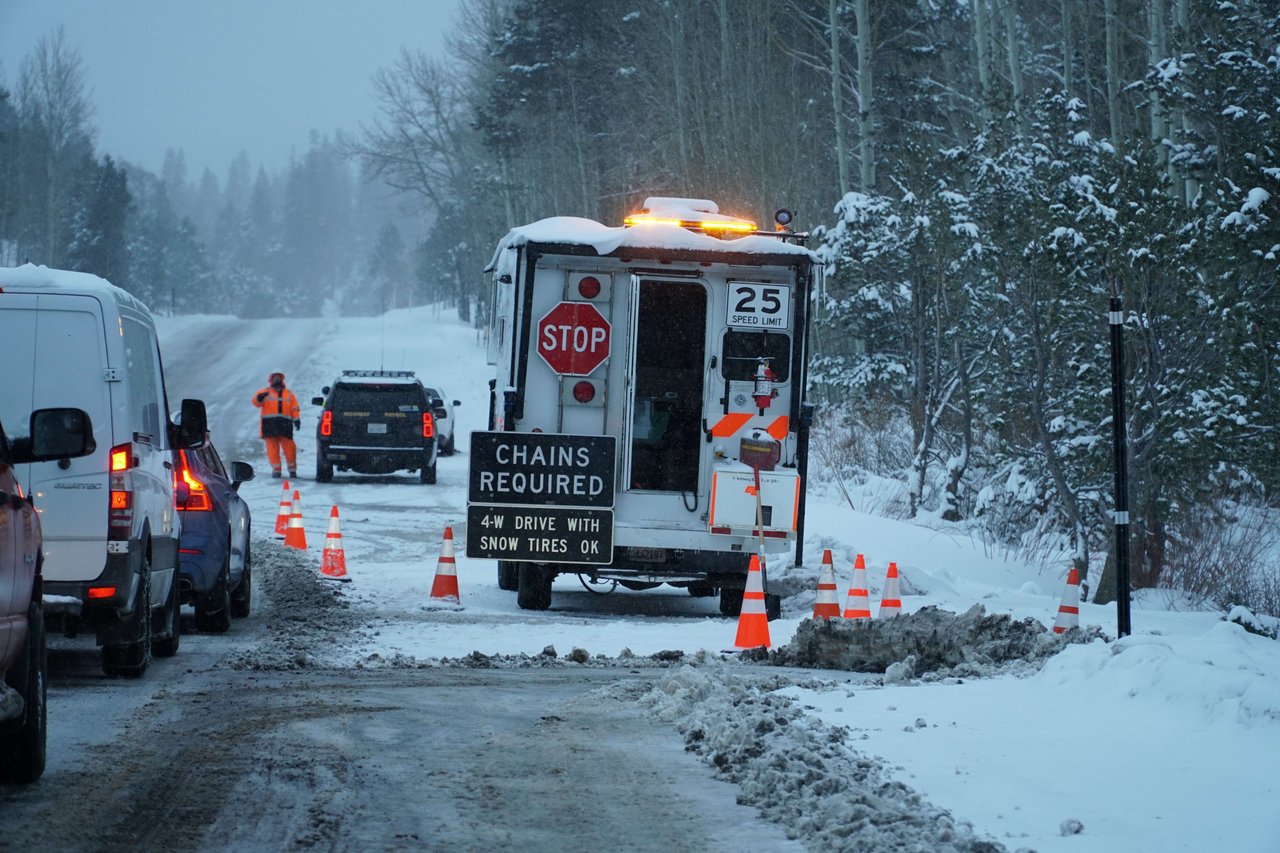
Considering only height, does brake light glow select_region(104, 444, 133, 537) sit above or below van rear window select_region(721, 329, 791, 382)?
below

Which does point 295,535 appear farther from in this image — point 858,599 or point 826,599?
point 858,599

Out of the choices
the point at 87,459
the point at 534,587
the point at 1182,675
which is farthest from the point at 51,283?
the point at 1182,675

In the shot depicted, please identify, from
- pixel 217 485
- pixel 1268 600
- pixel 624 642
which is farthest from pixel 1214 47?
pixel 217 485

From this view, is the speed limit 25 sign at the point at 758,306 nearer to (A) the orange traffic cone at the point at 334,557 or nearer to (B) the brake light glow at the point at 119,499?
(A) the orange traffic cone at the point at 334,557

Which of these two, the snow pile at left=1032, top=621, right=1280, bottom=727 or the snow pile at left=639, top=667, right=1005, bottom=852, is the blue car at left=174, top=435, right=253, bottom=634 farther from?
the snow pile at left=1032, top=621, right=1280, bottom=727

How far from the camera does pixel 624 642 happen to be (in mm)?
11414

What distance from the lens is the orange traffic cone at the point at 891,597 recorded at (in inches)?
466

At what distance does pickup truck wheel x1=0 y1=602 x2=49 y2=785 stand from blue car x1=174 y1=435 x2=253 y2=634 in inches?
181

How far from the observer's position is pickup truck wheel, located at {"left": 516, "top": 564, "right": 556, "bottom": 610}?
44.4ft

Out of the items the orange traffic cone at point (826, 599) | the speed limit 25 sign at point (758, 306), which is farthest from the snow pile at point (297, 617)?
the speed limit 25 sign at point (758, 306)

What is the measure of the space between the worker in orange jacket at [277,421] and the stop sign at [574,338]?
51.6ft

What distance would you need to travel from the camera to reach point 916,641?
32.7 ft

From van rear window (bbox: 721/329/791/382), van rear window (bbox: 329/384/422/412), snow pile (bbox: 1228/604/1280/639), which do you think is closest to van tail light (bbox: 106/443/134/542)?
van rear window (bbox: 721/329/791/382)

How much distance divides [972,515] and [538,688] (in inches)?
493
